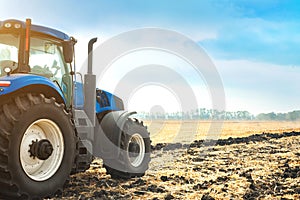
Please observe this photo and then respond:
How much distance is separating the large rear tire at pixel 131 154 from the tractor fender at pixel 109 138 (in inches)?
4.6

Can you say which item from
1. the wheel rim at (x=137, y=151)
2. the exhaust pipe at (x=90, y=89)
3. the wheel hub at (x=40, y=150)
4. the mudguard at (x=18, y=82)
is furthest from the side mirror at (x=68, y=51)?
the wheel rim at (x=137, y=151)

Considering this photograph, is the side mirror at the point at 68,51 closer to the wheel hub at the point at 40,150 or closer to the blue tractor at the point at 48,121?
the blue tractor at the point at 48,121

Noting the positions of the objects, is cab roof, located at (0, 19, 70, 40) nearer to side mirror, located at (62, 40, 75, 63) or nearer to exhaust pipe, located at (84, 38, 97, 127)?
side mirror, located at (62, 40, 75, 63)

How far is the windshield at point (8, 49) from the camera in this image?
608cm

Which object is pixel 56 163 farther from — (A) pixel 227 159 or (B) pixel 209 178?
(A) pixel 227 159

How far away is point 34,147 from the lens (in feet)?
18.1

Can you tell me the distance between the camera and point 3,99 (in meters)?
5.25

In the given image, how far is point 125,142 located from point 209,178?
6.27 ft

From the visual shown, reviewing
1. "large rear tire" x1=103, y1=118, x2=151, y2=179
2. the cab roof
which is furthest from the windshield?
"large rear tire" x1=103, y1=118, x2=151, y2=179

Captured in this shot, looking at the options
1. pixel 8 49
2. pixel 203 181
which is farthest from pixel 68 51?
pixel 203 181

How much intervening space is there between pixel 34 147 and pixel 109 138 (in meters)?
2.35

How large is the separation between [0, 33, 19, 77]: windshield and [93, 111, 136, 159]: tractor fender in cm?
239

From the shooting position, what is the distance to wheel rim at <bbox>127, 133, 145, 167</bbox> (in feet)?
26.7

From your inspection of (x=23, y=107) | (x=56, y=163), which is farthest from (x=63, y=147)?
(x=23, y=107)
